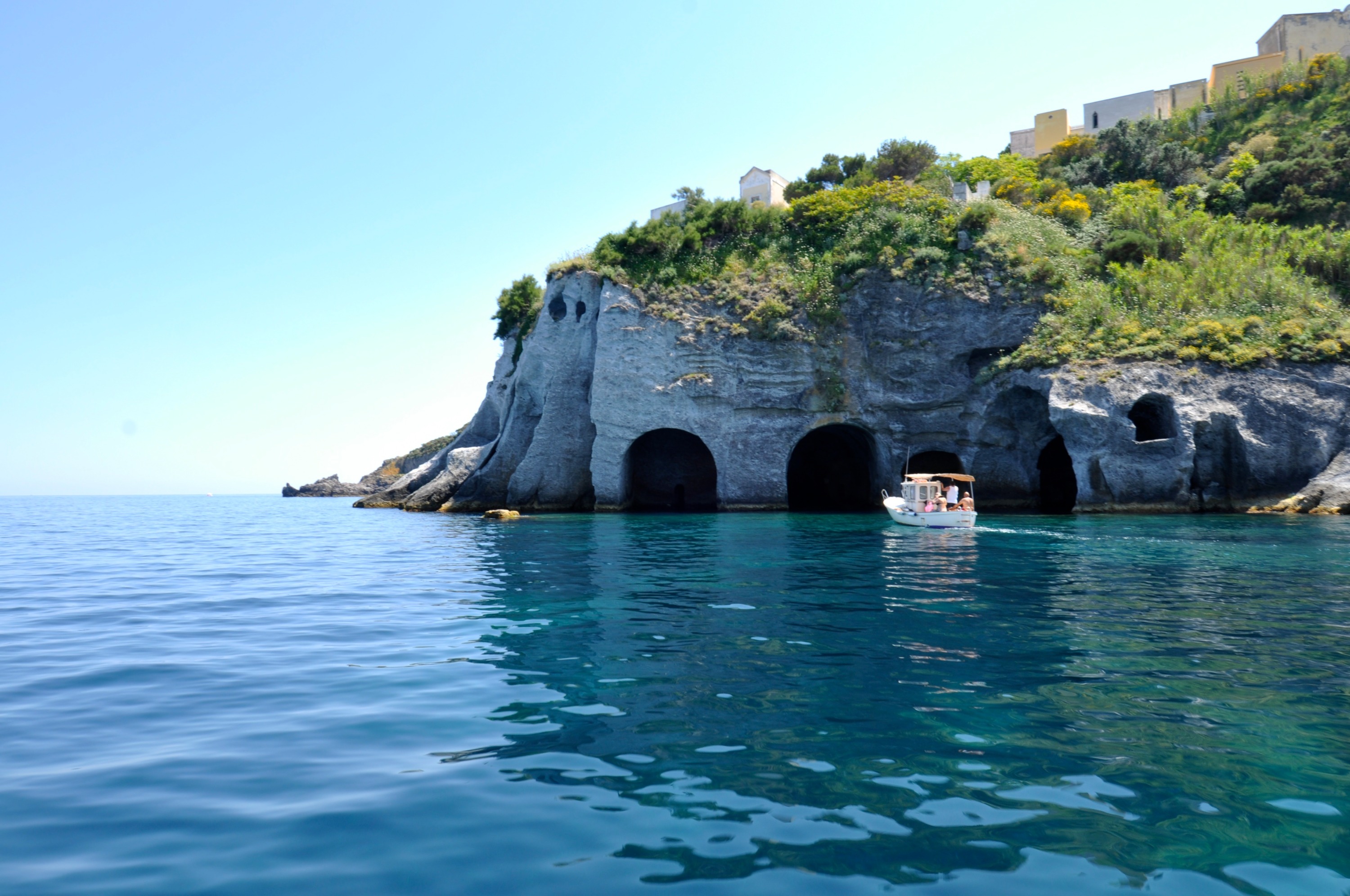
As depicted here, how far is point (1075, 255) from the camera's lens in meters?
37.2

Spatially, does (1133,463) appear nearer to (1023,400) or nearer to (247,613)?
(1023,400)

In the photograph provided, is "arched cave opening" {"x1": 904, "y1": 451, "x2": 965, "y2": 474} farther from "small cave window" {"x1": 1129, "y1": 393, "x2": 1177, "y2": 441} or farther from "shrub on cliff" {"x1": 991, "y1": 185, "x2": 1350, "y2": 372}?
"small cave window" {"x1": 1129, "y1": 393, "x2": 1177, "y2": 441}

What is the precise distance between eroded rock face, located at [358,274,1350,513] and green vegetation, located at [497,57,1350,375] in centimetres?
105

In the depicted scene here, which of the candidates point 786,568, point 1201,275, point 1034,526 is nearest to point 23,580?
point 786,568

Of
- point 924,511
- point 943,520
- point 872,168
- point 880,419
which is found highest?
point 872,168

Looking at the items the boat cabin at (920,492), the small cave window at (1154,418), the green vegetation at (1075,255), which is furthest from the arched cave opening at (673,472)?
the small cave window at (1154,418)

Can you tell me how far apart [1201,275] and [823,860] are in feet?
129

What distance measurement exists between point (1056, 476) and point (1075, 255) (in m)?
11.2

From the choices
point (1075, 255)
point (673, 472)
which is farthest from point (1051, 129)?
point (673, 472)

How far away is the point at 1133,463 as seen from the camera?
1190 inches

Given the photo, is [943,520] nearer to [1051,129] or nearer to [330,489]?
[1051,129]

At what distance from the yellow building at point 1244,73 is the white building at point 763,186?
34327 millimetres

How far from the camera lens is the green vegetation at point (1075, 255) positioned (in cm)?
3238

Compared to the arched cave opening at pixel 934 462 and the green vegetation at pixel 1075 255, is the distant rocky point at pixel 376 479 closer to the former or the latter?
the green vegetation at pixel 1075 255
